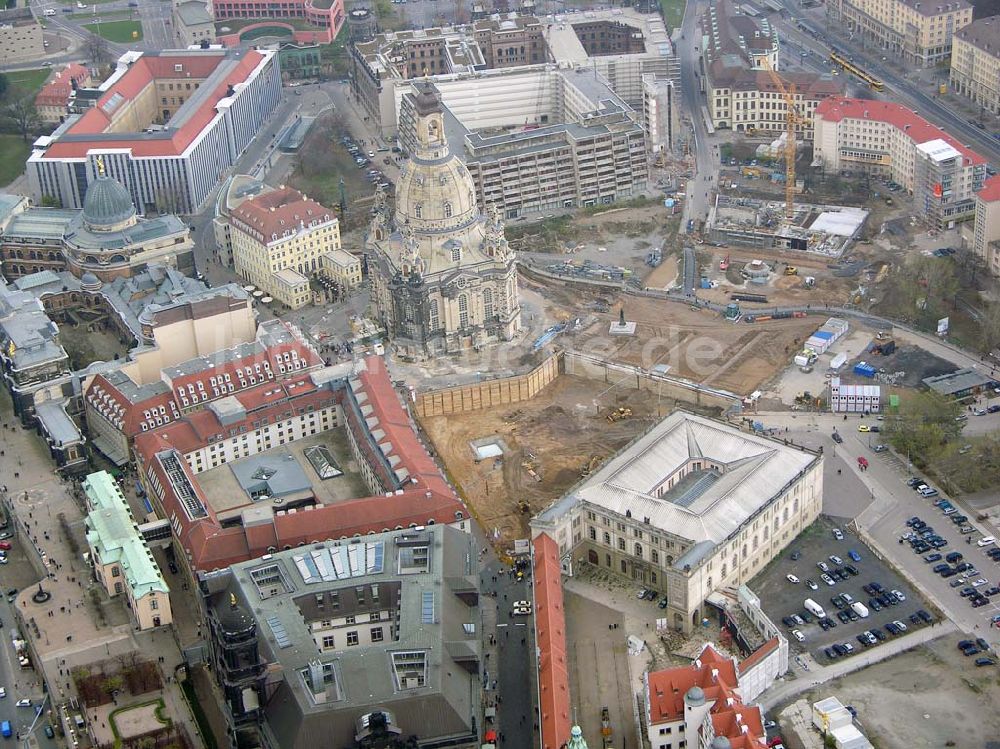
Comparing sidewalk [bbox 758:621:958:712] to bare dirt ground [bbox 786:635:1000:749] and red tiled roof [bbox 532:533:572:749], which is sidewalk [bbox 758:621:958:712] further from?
red tiled roof [bbox 532:533:572:749]

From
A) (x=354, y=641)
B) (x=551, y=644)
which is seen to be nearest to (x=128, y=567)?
(x=354, y=641)

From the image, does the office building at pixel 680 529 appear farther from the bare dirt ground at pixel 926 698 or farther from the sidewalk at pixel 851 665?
the bare dirt ground at pixel 926 698

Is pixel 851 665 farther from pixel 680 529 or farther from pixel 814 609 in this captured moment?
pixel 680 529

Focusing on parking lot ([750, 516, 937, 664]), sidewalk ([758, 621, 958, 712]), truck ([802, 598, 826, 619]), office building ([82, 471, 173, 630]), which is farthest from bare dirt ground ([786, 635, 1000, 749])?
office building ([82, 471, 173, 630])

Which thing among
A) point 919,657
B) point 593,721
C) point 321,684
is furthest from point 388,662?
point 919,657

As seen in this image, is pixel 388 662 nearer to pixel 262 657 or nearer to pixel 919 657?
pixel 262 657

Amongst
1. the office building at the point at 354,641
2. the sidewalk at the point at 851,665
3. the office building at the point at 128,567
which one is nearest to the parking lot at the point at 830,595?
the sidewalk at the point at 851,665
